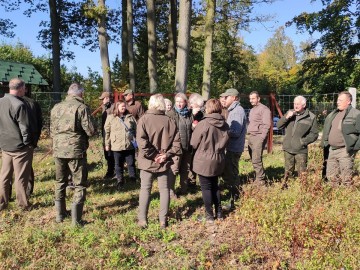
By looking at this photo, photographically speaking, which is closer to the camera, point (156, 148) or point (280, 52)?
point (156, 148)

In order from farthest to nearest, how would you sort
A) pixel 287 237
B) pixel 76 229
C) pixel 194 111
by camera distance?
pixel 194 111, pixel 76 229, pixel 287 237

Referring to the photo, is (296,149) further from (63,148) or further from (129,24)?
(129,24)

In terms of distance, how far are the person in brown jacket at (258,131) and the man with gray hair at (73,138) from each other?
2888 mm

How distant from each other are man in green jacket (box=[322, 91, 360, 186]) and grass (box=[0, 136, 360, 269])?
27 centimetres

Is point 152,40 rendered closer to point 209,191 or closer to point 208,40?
point 208,40

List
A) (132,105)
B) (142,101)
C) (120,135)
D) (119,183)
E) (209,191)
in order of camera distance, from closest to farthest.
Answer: (209,191) → (120,135) → (119,183) → (132,105) → (142,101)

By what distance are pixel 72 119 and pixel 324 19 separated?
15.1 metres

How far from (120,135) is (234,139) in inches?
85.0

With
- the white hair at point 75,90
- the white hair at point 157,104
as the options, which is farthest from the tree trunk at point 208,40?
the white hair at point 75,90

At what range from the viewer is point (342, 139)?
5320mm

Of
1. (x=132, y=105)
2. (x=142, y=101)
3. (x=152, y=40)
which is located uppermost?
(x=152, y=40)

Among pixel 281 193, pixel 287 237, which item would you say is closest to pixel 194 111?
pixel 281 193

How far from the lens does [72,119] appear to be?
4.37 meters

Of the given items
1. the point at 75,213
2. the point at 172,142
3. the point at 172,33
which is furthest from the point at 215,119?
the point at 172,33
